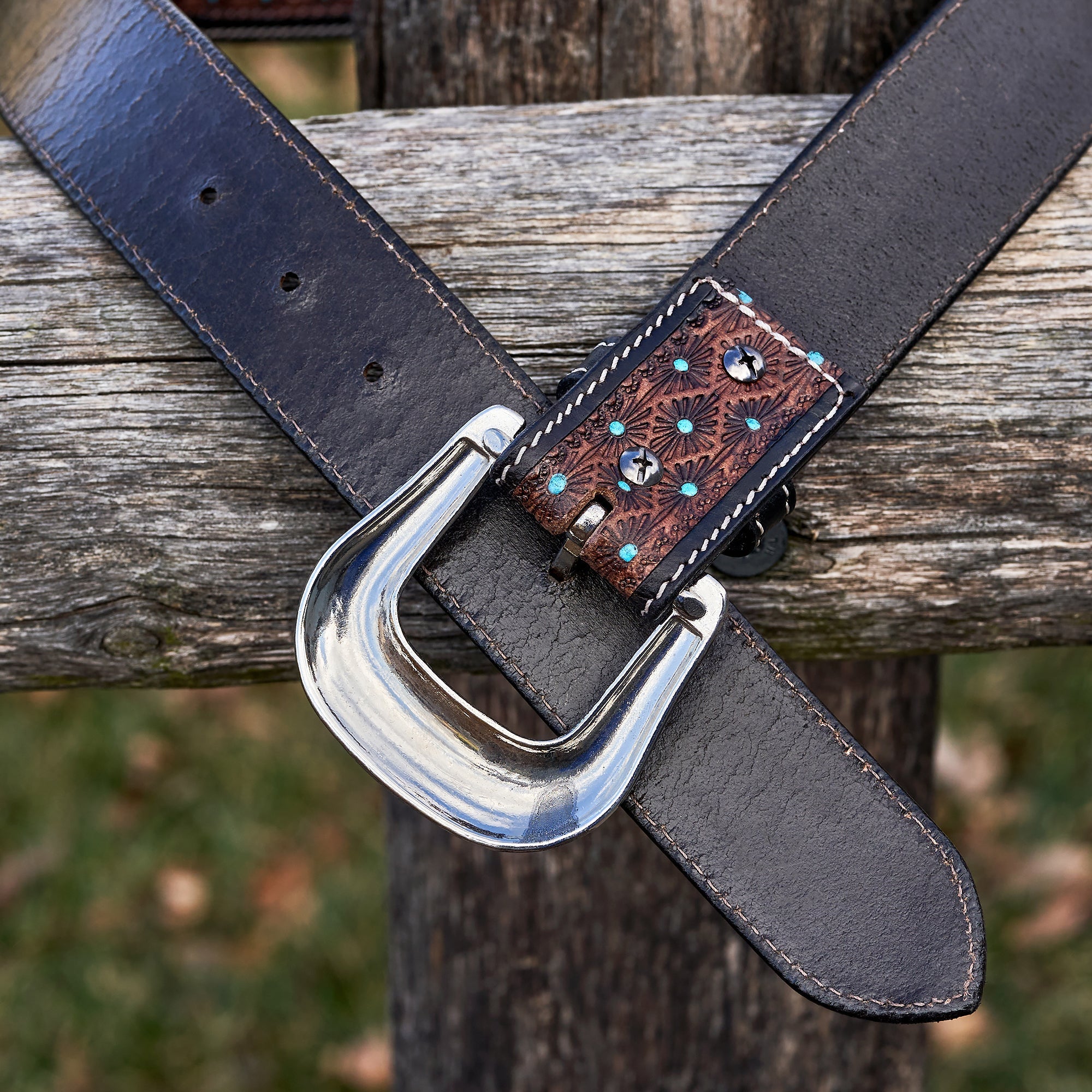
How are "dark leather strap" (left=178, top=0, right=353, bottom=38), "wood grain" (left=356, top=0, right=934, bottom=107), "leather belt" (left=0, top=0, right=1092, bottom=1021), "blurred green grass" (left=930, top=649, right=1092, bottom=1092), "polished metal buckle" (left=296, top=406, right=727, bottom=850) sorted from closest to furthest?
"polished metal buckle" (left=296, top=406, right=727, bottom=850) < "leather belt" (left=0, top=0, right=1092, bottom=1021) < "wood grain" (left=356, top=0, right=934, bottom=107) < "dark leather strap" (left=178, top=0, right=353, bottom=38) < "blurred green grass" (left=930, top=649, right=1092, bottom=1092)

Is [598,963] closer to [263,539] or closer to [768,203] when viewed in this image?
[263,539]

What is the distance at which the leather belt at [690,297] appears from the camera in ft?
3.55

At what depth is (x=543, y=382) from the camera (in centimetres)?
119

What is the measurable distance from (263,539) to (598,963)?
94cm

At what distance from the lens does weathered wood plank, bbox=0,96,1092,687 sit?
117 centimetres

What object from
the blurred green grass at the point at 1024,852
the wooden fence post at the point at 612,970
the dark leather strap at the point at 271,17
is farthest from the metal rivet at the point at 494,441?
the blurred green grass at the point at 1024,852

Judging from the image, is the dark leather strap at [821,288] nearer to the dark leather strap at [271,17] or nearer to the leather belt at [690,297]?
the leather belt at [690,297]

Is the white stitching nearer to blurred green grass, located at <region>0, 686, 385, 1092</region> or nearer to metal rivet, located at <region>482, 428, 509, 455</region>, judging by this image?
metal rivet, located at <region>482, 428, 509, 455</region>

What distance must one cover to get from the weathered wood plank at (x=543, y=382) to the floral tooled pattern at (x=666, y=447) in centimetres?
16

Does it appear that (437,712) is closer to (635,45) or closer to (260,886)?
(635,45)

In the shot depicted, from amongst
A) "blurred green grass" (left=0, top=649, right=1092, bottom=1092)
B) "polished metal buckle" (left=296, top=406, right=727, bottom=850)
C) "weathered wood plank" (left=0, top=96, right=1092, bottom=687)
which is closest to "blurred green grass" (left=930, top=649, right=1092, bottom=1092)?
"blurred green grass" (left=0, top=649, right=1092, bottom=1092)

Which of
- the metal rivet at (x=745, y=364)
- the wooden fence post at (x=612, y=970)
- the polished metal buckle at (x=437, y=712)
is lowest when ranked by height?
the wooden fence post at (x=612, y=970)

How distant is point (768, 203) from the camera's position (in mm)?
1135

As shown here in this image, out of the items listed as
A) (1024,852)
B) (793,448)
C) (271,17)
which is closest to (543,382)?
(793,448)
